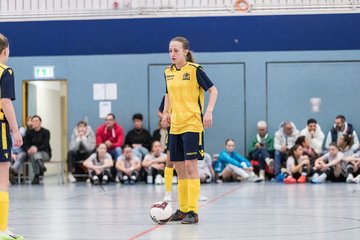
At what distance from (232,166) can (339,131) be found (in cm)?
278

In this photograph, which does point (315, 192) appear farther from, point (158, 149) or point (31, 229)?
point (31, 229)

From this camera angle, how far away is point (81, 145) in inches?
721

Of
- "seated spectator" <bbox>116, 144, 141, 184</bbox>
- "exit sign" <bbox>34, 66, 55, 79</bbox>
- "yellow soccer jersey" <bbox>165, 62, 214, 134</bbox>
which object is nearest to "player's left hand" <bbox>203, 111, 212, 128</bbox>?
"yellow soccer jersey" <bbox>165, 62, 214, 134</bbox>

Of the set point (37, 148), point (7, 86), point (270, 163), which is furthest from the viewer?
point (37, 148)

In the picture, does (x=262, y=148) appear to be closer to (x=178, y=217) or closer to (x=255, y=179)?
(x=255, y=179)

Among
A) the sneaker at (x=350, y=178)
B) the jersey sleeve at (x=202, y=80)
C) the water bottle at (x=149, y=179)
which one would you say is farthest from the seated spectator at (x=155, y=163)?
the jersey sleeve at (x=202, y=80)

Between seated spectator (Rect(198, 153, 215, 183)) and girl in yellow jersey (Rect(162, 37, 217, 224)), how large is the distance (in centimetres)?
901

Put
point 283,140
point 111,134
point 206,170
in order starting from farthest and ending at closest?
1. point 111,134
2. point 283,140
3. point 206,170

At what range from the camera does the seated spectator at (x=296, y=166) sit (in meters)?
16.8

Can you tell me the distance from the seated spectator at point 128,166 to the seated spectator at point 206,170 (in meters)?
1.49

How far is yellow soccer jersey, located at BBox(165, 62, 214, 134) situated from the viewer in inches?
305

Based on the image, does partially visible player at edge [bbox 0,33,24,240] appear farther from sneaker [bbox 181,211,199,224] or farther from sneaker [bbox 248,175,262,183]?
sneaker [bbox 248,175,262,183]

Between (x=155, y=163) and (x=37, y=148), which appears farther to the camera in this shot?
(x=37, y=148)

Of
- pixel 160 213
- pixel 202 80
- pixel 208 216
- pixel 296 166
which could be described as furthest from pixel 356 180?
pixel 160 213
